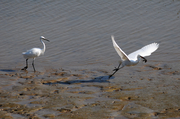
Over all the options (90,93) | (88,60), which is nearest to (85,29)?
(88,60)

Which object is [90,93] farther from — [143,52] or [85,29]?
[85,29]

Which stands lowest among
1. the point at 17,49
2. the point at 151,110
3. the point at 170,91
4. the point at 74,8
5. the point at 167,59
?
the point at 151,110

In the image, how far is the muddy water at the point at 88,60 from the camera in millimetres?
6086

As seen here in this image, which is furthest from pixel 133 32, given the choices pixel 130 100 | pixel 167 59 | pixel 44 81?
pixel 130 100

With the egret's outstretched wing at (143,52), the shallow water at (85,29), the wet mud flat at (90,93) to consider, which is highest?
the shallow water at (85,29)

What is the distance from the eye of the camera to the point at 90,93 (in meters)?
7.04

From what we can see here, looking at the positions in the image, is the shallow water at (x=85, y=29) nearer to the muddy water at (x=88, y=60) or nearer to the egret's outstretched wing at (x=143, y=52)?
the muddy water at (x=88, y=60)

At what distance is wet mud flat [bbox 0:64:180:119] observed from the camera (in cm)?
571

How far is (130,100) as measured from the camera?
6418 mm

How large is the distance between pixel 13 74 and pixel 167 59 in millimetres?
5179

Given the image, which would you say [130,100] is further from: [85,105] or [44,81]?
[44,81]

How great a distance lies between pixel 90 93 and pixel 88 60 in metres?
3.42

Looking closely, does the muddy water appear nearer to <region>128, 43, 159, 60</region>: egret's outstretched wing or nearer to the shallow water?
the shallow water

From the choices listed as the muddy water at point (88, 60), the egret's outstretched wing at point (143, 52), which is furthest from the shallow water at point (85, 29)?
the egret's outstretched wing at point (143, 52)
